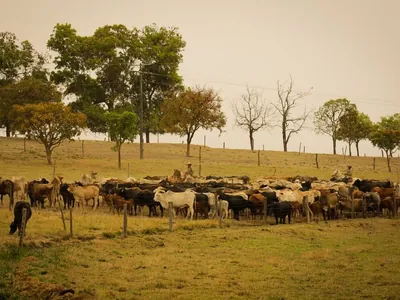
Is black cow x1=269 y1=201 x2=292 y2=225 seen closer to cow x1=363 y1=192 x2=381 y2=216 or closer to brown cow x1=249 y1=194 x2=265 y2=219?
brown cow x1=249 y1=194 x2=265 y2=219

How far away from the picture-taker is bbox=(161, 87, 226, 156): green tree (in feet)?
201

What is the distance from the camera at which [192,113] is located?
61.4 m

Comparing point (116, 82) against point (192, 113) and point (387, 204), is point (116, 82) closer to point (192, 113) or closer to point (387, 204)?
point (192, 113)

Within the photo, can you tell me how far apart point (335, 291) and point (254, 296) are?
7.00 feet

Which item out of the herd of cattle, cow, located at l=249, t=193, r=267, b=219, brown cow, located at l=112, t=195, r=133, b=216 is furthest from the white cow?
cow, located at l=249, t=193, r=267, b=219

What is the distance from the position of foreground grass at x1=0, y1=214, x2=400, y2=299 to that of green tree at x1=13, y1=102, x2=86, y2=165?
2794cm

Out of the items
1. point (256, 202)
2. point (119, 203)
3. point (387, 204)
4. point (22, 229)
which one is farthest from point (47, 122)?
point (22, 229)

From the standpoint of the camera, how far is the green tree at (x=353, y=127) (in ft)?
268

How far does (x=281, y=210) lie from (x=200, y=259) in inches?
361

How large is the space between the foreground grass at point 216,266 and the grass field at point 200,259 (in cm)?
3

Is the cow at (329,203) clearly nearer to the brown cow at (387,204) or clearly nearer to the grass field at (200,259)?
the grass field at (200,259)

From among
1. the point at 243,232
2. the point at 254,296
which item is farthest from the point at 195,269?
the point at 243,232

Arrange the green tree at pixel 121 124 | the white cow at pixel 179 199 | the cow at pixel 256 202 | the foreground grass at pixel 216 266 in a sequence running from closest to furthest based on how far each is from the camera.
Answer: the foreground grass at pixel 216 266 < the white cow at pixel 179 199 < the cow at pixel 256 202 < the green tree at pixel 121 124

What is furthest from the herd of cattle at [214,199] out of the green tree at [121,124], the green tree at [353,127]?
the green tree at [353,127]
